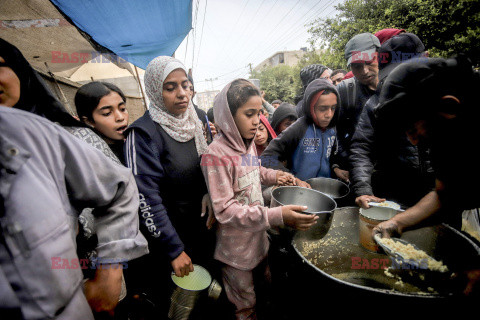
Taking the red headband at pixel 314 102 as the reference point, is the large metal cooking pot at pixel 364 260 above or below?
below

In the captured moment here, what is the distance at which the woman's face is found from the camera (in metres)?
0.87

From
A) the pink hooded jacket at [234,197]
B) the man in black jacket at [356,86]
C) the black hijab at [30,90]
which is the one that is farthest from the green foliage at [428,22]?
the black hijab at [30,90]

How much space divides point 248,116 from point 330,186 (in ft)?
3.79

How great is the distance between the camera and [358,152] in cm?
203

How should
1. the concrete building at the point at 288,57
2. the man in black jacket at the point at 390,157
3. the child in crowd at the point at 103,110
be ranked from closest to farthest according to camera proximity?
1. the child in crowd at the point at 103,110
2. the man in black jacket at the point at 390,157
3. the concrete building at the point at 288,57

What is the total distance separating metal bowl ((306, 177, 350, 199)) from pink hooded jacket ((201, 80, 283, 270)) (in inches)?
28.3

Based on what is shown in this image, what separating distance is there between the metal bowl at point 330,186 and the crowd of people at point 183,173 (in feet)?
0.45

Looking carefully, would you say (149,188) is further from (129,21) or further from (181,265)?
(129,21)

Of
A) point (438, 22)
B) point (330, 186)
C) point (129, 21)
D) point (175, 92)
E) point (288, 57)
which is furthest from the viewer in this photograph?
point (288, 57)

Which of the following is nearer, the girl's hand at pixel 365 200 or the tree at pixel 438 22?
the girl's hand at pixel 365 200

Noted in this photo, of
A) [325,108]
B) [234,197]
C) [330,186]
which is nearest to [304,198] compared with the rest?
[330,186]

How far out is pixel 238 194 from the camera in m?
1.54

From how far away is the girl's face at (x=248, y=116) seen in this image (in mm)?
1467
